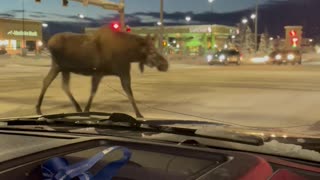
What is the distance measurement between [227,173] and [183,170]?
0.37m

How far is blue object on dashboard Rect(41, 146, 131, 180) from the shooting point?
2.19 meters

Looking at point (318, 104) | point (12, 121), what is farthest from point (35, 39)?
point (12, 121)

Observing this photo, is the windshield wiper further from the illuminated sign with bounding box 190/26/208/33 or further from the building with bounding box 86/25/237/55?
the illuminated sign with bounding box 190/26/208/33

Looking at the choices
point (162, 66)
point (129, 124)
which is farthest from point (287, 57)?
point (129, 124)

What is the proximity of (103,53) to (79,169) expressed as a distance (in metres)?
11.2

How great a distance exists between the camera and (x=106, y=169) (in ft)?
7.60

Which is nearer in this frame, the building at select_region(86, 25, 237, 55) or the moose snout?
the moose snout

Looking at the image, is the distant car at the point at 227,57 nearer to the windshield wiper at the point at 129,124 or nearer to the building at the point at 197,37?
the building at the point at 197,37

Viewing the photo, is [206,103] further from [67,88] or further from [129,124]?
[129,124]

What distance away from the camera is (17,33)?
A: 350ft

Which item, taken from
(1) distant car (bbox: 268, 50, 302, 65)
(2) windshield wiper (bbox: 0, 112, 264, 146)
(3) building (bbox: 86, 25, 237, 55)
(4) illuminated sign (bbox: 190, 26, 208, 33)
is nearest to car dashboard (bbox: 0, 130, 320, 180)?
(2) windshield wiper (bbox: 0, 112, 264, 146)

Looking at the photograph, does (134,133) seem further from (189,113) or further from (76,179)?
(189,113)

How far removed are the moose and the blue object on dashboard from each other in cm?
1069

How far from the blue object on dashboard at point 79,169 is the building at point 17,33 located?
9868cm
